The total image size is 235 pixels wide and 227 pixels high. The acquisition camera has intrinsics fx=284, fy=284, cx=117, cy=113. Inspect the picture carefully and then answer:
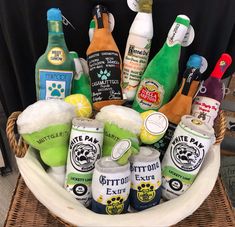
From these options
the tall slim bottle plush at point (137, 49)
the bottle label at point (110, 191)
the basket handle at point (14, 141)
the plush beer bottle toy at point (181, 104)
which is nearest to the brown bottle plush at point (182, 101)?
the plush beer bottle toy at point (181, 104)

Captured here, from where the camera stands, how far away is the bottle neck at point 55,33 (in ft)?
2.05

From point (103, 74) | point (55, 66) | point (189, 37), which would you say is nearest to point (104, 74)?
point (103, 74)

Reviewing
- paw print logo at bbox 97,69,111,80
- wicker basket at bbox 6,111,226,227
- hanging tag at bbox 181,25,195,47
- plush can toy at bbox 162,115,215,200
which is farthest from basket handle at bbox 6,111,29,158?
hanging tag at bbox 181,25,195,47

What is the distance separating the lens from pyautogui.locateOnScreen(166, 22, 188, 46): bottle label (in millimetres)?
628

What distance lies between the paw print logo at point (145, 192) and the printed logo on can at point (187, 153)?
77mm

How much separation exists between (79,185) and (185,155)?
226 millimetres

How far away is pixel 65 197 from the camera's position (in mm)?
548

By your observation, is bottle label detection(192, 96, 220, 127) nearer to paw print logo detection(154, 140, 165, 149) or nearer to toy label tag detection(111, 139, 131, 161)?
paw print logo detection(154, 140, 165, 149)

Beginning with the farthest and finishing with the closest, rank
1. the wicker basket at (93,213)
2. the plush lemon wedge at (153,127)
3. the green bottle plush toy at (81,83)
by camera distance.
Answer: the green bottle plush toy at (81,83) < the plush lemon wedge at (153,127) < the wicker basket at (93,213)

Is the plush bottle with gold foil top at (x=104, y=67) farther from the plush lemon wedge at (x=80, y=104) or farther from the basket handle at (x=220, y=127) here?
the basket handle at (x=220, y=127)

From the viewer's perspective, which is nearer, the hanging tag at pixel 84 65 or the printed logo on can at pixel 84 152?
the printed logo on can at pixel 84 152

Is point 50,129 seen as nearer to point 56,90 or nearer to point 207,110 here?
point 56,90

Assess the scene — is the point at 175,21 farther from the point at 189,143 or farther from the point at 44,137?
the point at 44,137

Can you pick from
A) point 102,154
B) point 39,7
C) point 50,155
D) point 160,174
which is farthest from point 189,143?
point 39,7
